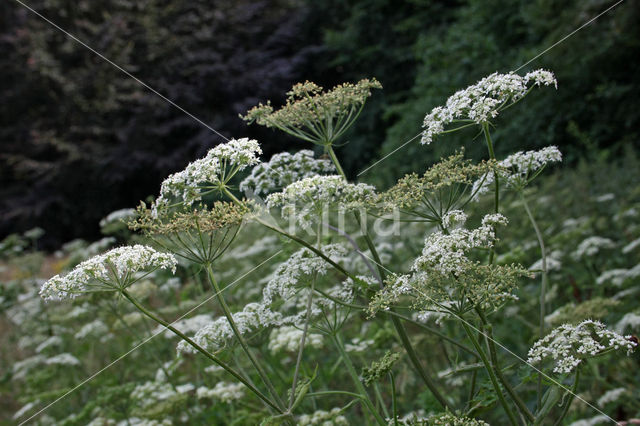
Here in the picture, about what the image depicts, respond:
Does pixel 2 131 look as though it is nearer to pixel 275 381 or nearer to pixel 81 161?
pixel 81 161

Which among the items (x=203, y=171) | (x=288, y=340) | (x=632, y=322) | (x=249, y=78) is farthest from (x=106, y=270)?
(x=249, y=78)

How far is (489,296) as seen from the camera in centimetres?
144

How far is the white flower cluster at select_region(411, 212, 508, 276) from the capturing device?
4.81 ft

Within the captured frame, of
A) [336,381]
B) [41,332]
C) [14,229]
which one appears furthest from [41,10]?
[336,381]

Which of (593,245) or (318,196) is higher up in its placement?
(318,196)

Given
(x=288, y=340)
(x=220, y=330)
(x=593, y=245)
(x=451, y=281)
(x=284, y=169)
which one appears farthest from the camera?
(x=593, y=245)

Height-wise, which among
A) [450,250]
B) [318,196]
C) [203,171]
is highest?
[203,171]

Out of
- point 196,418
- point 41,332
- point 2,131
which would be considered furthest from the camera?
point 2,131

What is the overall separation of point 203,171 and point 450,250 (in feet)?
2.47

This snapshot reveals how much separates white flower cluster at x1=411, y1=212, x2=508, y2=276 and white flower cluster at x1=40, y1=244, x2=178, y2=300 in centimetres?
70

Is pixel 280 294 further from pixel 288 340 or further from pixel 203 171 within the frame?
pixel 288 340

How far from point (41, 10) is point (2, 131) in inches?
131

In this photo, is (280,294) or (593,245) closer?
(280,294)

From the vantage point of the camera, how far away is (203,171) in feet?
5.43
